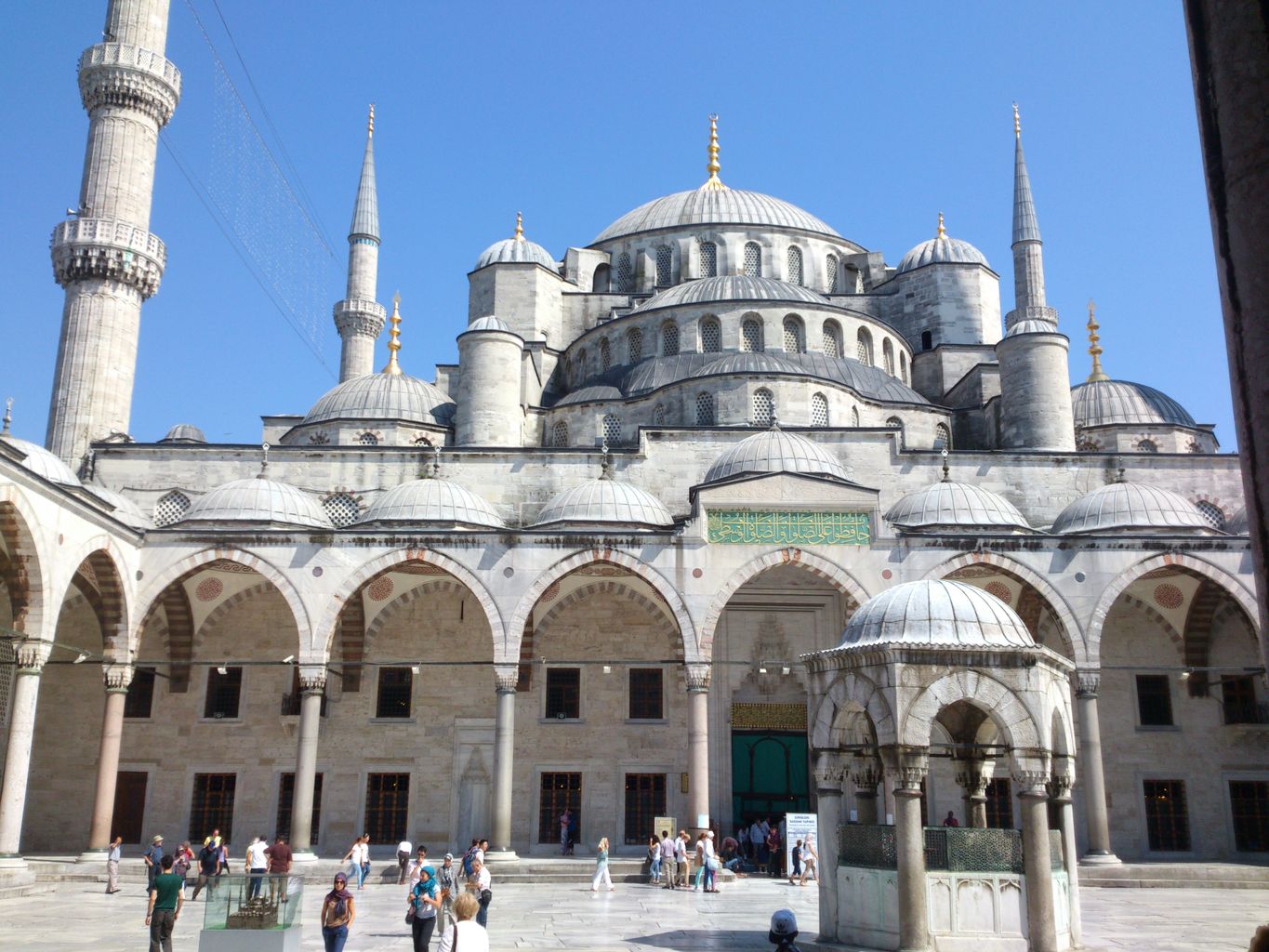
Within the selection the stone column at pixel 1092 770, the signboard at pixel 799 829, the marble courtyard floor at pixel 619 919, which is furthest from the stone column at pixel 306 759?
A: the stone column at pixel 1092 770

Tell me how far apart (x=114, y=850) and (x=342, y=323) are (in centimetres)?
1623

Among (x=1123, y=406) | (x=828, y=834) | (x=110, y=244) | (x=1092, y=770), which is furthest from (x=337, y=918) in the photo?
(x=1123, y=406)

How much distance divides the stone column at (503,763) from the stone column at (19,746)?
530cm

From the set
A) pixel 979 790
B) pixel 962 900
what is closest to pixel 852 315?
pixel 979 790

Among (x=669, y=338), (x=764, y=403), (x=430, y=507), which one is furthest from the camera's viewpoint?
(x=669, y=338)

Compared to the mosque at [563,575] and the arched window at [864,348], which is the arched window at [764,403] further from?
the arched window at [864,348]

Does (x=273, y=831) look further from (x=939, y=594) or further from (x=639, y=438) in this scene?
(x=939, y=594)

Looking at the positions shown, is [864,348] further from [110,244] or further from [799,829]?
[110,244]

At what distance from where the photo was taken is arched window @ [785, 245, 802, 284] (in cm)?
2703

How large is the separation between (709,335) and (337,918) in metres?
16.5

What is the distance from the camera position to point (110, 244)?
63.4 feet

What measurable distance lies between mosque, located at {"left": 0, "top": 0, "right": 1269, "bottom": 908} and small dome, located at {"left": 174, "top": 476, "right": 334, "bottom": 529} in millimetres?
56

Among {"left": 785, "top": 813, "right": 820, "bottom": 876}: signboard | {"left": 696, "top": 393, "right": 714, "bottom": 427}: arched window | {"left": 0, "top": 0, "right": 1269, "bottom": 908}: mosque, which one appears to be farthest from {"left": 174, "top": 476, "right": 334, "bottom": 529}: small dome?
{"left": 785, "top": 813, "right": 820, "bottom": 876}: signboard

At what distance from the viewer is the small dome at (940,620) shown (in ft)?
26.6
